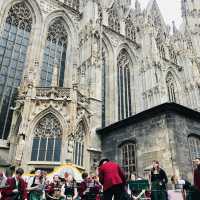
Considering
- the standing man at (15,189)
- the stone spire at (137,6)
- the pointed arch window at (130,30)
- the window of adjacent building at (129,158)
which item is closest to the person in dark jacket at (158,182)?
the standing man at (15,189)

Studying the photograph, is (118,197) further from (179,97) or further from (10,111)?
(179,97)

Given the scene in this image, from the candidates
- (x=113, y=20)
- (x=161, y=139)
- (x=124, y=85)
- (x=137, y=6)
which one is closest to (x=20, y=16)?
(x=113, y=20)

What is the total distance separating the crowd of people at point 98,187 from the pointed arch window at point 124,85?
43.7 ft

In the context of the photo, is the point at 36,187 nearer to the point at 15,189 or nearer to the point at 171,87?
the point at 15,189

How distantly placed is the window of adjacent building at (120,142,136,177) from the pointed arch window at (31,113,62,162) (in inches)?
175

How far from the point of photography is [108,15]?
2758 cm

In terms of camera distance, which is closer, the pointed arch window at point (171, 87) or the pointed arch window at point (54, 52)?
the pointed arch window at point (54, 52)

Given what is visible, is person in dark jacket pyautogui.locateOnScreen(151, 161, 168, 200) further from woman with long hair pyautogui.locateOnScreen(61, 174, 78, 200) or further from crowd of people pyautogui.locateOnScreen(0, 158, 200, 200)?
woman with long hair pyautogui.locateOnScreen(61, 174, 78, 200)

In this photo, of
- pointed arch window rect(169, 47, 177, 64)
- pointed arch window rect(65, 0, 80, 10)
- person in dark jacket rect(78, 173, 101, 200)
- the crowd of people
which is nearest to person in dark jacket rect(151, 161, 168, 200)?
the crowd of people

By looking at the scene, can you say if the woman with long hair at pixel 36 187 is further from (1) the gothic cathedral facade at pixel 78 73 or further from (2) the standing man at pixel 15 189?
(1) the gothic cathedral facade at pixel 78 73

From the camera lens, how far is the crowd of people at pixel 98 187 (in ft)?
18.8

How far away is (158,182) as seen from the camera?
25.8 ft

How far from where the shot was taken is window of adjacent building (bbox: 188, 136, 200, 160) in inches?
570

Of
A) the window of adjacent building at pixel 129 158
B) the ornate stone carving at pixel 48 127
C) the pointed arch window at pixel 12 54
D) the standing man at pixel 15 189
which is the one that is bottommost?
the standing man at pixel 15 189
